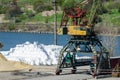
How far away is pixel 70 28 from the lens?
23391 mm

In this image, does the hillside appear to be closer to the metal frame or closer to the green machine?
the metal frame

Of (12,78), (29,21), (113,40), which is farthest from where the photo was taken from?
(29,21)

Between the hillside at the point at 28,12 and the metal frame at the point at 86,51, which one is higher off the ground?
the metal frame at the point at 86,51

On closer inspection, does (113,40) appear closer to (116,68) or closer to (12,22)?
(116,68)

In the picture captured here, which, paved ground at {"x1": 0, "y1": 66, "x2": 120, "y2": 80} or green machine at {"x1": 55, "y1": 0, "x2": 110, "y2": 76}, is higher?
green machine at {"x1": 55, "y1": 0, "x2": 110, "y2": 76}

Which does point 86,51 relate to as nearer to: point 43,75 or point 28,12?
point 43,75

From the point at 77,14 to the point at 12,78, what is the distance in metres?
3.77

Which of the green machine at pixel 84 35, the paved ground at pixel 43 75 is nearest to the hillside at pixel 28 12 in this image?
the paved ground at pixel 43 75

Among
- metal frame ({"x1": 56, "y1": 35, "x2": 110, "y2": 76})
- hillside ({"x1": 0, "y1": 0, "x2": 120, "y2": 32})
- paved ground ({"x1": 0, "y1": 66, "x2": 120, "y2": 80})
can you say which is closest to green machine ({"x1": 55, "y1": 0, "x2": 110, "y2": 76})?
metal frame ({"x1": 56, "y1": 35, "x2": 110, "y2": 76})

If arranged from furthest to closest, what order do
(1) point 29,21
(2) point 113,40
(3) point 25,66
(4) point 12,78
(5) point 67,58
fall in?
1. (1) point 29,21
2. (2) point 113,40
3. (3) point 25,66
4. (5) point 67,58
5. (4) point 12,78

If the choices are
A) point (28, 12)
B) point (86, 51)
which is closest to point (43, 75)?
point (86, 51)

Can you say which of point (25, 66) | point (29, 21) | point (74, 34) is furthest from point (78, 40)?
point (29, 21)

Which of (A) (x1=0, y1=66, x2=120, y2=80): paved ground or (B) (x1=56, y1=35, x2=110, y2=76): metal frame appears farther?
(B) (x1=56, y1=35, x2=110, y2=76): metal frame

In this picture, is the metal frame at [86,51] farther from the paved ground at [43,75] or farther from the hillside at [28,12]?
the hillside at [28,12]
